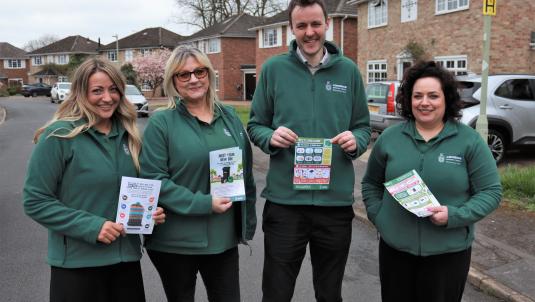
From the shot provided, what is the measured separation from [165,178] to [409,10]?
2068cm

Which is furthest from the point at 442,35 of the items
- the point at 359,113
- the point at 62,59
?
the point at 62,59

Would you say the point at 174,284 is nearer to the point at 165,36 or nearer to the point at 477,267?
the point at 477,267

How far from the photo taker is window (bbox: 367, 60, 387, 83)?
23450 mm

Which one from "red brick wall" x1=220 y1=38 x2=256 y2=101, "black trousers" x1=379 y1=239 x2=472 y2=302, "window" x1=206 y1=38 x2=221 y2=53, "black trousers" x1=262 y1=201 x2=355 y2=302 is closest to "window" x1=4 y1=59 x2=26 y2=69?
"window" x1=206 y1=38 x2=221 y2=53

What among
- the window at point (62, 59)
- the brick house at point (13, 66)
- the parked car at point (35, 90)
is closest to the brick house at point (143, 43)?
the parked car at point (35, 90)

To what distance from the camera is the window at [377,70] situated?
2345 centimetres

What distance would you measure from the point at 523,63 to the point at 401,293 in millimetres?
17468

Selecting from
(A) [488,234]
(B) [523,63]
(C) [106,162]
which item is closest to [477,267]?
(A) [488,234]

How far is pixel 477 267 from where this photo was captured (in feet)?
14.9

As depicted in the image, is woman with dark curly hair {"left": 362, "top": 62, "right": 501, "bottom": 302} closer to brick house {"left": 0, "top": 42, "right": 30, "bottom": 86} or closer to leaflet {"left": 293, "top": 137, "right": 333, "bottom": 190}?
leaflet {"left": 293, "top": 137, "right": 333, "bottom": 190}

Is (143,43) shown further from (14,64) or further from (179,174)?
(179,174)

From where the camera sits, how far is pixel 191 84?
2.74 meters

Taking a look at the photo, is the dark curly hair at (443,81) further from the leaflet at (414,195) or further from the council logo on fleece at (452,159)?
the leaflet at (414,195)

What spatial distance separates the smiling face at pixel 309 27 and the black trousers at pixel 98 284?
5.34 ft
